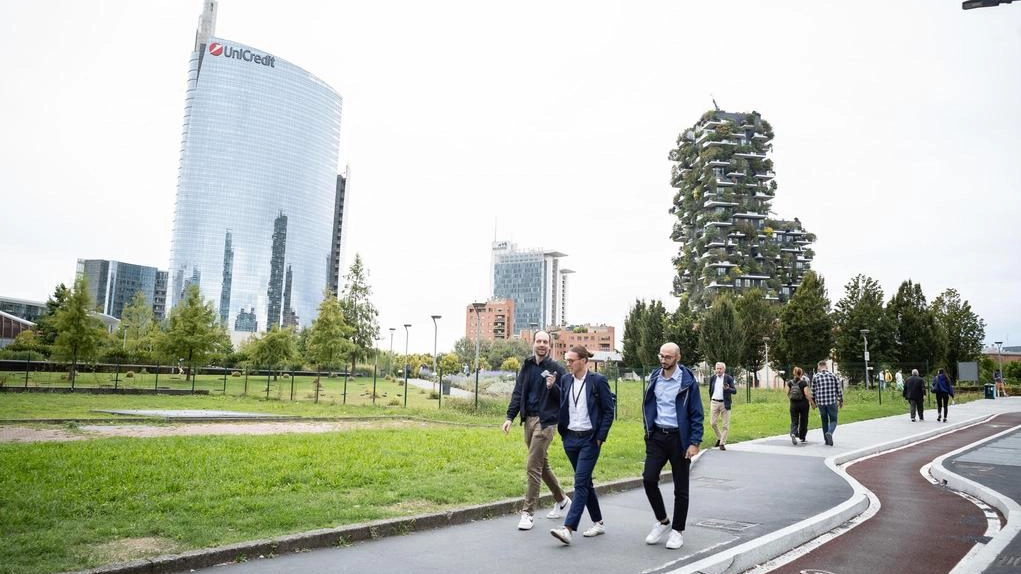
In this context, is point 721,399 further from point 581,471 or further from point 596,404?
point 581,471

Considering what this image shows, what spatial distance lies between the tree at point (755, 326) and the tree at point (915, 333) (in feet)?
31.3

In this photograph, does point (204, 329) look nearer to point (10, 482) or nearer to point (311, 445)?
point (311, 445)

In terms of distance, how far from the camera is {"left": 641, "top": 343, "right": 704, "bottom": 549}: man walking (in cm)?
621

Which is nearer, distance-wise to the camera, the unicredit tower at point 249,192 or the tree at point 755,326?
the tree at point 755,326

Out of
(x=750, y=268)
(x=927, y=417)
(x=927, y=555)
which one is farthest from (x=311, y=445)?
(x=750, y=268)

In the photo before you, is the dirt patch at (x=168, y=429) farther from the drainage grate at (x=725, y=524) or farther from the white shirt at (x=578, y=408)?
the drainage grate at (x=725, y=524)

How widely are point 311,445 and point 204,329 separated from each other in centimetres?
3208

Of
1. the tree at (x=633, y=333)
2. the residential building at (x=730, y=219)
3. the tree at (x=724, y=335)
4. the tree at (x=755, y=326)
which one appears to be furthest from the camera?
the residential building at (x=730, y=219)

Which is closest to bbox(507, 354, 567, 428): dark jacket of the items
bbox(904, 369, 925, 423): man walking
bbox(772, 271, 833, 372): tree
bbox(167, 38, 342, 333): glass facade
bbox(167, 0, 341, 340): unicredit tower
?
bbox(904, 369, 925, 423): man walking

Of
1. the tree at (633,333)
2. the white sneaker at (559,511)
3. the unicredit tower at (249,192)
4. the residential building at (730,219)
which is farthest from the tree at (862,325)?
the unicredit tower at (249,192)

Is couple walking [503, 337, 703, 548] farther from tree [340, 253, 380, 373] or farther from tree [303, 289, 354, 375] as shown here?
tree [340, 253, 380, 373]

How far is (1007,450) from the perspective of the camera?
14969mm

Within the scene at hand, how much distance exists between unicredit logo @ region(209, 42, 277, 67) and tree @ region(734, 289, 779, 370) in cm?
13680

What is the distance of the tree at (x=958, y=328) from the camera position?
56688 millimetres
